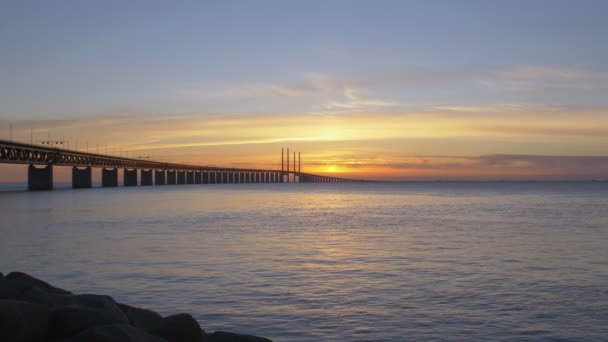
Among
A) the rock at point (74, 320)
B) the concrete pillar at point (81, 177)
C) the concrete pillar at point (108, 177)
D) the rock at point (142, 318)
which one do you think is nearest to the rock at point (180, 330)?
the rock at point (74, 320)

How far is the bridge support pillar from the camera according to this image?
591 feet

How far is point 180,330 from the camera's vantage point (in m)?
8.01

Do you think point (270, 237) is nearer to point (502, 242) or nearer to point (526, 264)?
point (502, 242)

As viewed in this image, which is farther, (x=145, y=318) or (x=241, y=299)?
(x=241, y=299)

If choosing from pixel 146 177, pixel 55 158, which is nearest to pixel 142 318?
pixel 55 158

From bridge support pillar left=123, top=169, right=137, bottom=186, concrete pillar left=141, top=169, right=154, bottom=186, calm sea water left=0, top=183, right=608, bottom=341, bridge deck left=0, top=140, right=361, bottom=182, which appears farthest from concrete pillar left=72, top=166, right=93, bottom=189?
calm sea water left=0, top=183, right=608, bottom=341

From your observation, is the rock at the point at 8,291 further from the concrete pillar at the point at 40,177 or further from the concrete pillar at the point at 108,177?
the concrete pillar at the point at 108,177

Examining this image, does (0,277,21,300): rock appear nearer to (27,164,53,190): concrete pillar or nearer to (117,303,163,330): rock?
(117,303,163,330): rock

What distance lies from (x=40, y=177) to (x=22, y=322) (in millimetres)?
125272

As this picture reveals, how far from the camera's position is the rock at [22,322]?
7.26 meters

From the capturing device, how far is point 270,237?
29719 mm

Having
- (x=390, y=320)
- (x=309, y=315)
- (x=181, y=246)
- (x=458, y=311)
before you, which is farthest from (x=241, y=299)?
(x=181, y=246)

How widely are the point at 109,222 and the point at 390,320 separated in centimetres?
3114

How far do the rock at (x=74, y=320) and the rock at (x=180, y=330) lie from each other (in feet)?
2.10
